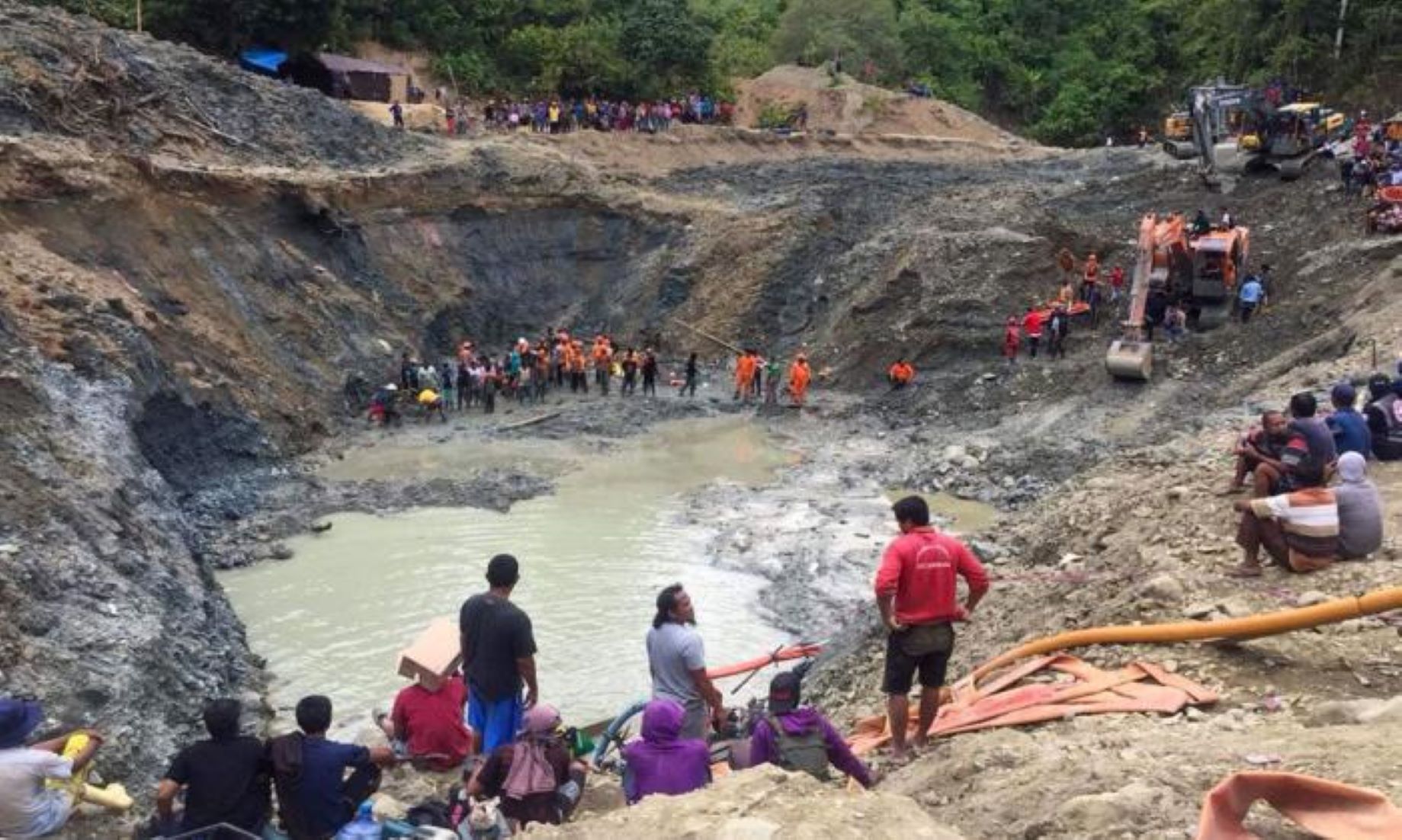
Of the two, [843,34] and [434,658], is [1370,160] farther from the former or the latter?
[843,34]

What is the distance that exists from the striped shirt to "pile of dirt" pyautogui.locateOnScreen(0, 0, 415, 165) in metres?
21.1

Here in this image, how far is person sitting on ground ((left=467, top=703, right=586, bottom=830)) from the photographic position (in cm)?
600

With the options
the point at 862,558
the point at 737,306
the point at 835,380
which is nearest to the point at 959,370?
the point at 835,380

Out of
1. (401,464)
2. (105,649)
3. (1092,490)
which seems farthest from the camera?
(401,464)

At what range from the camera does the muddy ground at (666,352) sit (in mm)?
8148


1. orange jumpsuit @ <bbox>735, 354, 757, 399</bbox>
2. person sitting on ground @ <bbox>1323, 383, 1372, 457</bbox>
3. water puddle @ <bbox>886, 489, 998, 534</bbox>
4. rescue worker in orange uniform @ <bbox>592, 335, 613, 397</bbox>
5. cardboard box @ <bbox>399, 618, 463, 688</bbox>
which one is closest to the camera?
cardboard box @ <bbox>399, 618, 463, 688</bbox>

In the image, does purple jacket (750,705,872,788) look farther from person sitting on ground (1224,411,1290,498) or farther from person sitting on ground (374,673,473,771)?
person sitting on ground (1224,411,1290,498)

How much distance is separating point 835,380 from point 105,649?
60.0 feet

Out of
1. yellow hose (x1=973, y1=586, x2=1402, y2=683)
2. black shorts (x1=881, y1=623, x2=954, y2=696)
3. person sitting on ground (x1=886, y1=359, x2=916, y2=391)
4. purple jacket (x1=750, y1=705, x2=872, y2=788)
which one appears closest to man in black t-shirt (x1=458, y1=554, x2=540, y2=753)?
purple jacket (x1=750, y1=705, x2=872, y2=788)

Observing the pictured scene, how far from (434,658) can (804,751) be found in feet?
10.6

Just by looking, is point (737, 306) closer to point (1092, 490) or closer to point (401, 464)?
point (401, 464)

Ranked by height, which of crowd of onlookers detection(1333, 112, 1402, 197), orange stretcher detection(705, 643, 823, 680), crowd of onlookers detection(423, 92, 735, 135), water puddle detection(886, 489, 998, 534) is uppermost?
crowd of onlookers detection(423, 92, 735, 135)

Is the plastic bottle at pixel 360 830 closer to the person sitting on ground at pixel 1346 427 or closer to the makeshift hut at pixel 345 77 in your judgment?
the person sitting on ground at pixel 1346 427

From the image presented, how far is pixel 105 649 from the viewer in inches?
387
